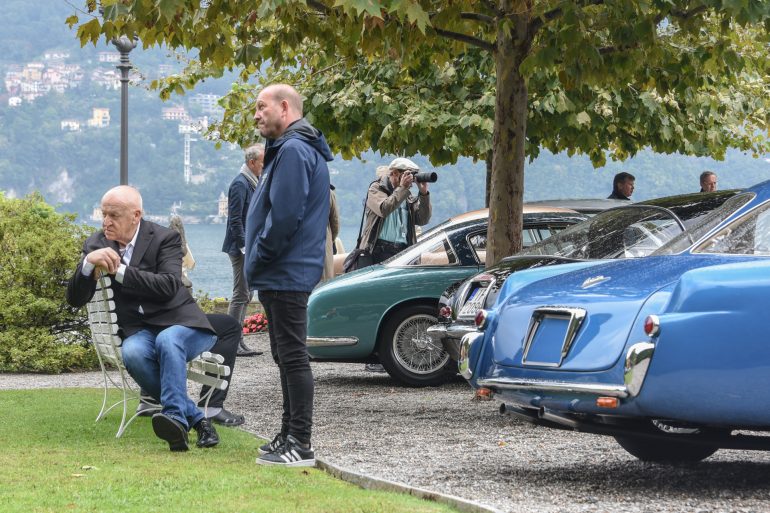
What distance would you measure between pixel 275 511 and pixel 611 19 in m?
6.20

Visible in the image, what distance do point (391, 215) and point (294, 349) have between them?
686 cm

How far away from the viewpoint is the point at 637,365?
6.38m

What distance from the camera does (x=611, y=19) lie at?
1115 centimetres

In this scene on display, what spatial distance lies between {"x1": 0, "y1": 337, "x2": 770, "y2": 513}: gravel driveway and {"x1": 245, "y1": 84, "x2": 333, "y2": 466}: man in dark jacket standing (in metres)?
0.39

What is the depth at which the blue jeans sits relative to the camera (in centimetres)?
854

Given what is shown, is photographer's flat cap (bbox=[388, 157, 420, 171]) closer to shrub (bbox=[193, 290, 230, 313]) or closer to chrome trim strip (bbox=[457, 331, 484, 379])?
shrub (bbox=[193, 290, 230, 313])

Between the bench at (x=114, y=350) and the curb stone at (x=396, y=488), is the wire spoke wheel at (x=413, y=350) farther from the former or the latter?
the curb stone at (x=396, y=488)

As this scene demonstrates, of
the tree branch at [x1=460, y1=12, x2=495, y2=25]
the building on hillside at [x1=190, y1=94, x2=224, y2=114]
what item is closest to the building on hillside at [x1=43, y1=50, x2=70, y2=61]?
the building on hillside at [x1=190, y1=94, x2=224, y2=114]

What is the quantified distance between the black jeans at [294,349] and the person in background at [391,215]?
6.33m

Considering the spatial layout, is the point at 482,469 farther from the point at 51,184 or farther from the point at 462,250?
the point at 51,184

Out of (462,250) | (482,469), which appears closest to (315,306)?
(462,250)

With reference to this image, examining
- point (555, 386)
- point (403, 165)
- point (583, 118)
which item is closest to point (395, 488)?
point (555, 386)

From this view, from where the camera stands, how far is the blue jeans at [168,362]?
8539 millimetres

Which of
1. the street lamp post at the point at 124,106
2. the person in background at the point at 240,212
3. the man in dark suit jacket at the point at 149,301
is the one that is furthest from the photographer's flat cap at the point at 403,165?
the street lamp post at the point at 124,106
